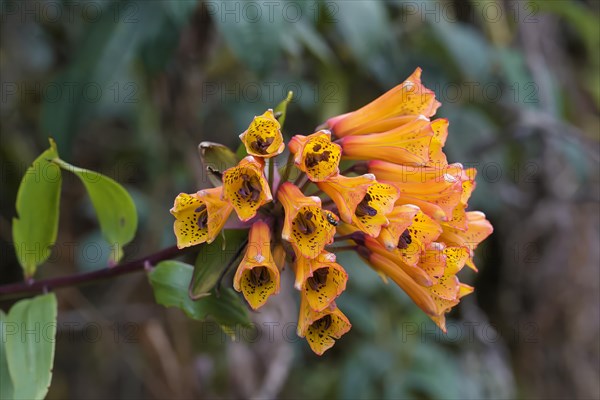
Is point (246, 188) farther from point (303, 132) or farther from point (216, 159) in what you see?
point (303, 132)

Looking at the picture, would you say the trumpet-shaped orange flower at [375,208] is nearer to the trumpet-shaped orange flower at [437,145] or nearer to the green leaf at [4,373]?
the trumpet-shaped orange flower at [437,145]

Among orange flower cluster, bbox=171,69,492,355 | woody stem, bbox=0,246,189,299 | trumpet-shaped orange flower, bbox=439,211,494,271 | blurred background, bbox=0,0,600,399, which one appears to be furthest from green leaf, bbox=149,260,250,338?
blurred background, bbox=0,0,600,399

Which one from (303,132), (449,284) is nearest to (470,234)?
(449,284)

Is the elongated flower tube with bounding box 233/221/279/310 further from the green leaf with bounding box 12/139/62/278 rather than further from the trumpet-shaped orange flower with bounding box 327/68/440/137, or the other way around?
→ the green leaf with bounding box 12/139/62/278

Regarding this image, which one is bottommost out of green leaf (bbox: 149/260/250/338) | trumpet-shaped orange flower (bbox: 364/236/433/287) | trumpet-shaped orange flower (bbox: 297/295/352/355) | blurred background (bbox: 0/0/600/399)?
blurred background (bbox: 0/0/600/399)

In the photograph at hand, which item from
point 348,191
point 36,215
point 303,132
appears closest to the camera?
point 348,191

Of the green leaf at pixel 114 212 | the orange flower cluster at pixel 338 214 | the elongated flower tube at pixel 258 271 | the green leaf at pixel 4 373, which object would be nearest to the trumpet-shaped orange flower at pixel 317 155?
the orange flower cluster at pixel 338 214
